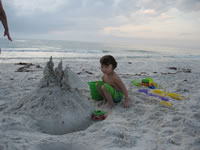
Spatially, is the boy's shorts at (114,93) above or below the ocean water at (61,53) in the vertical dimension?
below

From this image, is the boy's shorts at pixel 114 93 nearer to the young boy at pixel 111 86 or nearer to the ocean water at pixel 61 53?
the young boy at pixel 111 86

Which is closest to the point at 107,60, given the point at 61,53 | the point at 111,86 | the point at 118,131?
the point at 111,86

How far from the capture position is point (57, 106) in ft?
8.33

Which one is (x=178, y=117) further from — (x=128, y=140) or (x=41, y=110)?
(x=41, y=110)

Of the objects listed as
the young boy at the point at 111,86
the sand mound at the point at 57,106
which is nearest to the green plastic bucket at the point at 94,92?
the young boy at the point at 111,86

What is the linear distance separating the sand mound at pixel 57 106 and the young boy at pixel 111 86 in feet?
1.73

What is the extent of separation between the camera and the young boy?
10.6 ft

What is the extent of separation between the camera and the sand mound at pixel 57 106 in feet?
7.73

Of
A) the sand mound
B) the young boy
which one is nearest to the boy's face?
the young boy

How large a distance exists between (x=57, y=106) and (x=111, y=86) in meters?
1.35

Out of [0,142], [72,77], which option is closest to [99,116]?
[72,77]

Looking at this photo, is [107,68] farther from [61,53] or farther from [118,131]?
[61,53]

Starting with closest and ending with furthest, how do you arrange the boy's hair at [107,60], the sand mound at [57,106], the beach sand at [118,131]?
Answer: 1. the beach sand at [118,131]
2. the sand mound at [57,106]
3. the boy's hair at [107,60]

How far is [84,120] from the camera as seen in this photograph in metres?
2.66
